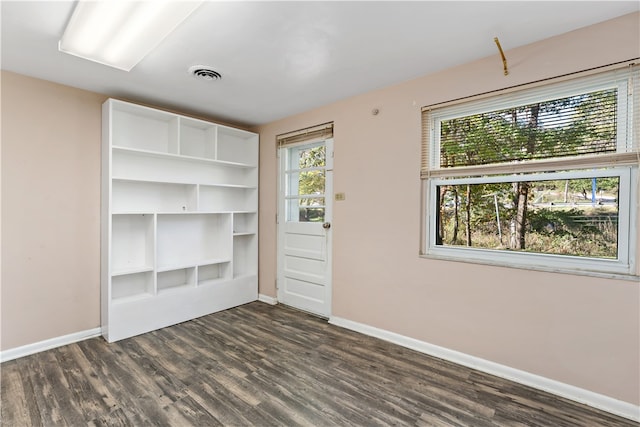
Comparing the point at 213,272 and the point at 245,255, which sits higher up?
the point at 245,255

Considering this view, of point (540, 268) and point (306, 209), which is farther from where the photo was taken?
point (306, 209)

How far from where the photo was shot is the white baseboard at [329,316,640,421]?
182 cm

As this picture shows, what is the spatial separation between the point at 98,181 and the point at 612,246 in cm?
429

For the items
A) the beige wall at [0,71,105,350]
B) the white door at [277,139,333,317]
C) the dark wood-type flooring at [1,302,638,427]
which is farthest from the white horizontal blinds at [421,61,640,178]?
the beige wall at [0,71,105,350]

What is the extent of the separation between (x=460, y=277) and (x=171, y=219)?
10.3 ft

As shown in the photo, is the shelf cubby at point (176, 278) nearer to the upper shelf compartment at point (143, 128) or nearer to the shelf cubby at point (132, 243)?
the shelf cubby at point (132, 243)

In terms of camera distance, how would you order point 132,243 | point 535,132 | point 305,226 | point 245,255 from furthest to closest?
point 245,255 → point 305,226 → point 132,243 → point 535,132

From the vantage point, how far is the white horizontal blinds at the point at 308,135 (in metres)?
3.35

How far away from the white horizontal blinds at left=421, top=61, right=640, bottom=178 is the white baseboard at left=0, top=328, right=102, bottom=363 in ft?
11.7

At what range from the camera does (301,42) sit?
2.05m

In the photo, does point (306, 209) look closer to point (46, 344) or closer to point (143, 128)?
point (143, 128)

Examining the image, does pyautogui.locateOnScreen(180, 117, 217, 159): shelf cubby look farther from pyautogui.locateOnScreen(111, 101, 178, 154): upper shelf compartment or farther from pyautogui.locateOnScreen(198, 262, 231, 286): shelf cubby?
pyautogui.locateOnScreen(198, 262, 231, 286): shelf cubby

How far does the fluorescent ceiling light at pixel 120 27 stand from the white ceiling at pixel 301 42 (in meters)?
0.11

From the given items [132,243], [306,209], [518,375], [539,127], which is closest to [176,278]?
[132,243]
